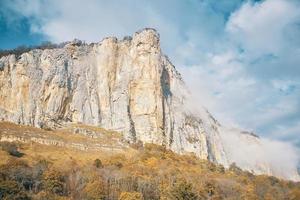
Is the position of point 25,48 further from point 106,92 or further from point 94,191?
point 94,191

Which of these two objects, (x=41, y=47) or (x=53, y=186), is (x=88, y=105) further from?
(x=53, y=186)

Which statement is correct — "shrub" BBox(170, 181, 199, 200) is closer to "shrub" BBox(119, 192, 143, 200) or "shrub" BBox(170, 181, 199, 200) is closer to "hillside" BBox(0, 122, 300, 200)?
"hillside" BBox(0, 122, 300, 200)

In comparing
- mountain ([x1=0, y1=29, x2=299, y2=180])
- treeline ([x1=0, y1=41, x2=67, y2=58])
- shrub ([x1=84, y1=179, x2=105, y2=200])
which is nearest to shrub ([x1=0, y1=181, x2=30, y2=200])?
shrub ([x1=84, y1=179, x2=105, y2=200])

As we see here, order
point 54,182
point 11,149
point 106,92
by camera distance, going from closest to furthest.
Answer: point 54,182 → point 11,149 → point 106,92

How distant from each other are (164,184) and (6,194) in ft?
110

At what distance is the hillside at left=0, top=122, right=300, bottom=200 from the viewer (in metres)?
81.9

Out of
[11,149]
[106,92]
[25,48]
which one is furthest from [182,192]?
[25,48]

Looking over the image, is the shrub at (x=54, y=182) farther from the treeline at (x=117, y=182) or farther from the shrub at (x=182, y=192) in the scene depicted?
the shrub at (x=182, y=192)

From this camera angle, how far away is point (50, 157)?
357 ft

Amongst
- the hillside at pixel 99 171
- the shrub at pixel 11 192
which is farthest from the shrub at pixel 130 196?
the shrub at pixel 11 192

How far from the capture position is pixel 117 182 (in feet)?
304

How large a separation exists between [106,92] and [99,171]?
6193 cm

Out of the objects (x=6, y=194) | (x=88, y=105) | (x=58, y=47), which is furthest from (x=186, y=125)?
(x=6, y=194)

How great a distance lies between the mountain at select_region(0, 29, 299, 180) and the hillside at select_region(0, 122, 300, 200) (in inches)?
302
